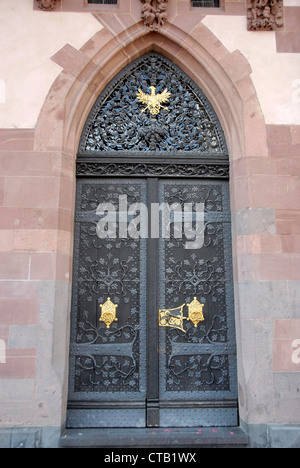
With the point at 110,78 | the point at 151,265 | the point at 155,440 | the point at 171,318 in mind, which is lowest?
the point at 155,440

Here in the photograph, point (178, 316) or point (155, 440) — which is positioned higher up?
point (178, 316)

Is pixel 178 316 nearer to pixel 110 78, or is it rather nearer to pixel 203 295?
pixel 203 295

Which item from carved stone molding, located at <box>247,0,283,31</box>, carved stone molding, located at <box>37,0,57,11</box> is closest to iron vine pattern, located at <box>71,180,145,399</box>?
carved stone molding, located at <box>37,0,57,11</box>

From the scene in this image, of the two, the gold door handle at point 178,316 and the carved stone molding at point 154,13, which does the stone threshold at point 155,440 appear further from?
the carved stone molding at point 154,13

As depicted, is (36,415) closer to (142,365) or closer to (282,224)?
(142,365)

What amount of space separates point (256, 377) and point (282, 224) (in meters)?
1.82

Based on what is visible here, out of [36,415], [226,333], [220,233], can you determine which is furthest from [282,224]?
[36,415]

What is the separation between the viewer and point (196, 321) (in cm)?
510

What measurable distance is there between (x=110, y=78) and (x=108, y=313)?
3.18 m

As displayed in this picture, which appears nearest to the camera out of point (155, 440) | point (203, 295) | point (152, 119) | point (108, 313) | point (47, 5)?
point (155, 440)

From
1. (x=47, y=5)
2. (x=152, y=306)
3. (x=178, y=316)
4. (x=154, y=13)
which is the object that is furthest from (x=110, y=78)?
(x=178, y=316)

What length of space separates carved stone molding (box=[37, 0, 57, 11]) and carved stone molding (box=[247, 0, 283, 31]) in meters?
2.60

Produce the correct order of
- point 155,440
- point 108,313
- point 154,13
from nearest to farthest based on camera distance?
1. point 155,440
2. point 108,313
3. point 154,13

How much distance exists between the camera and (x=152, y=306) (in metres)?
5.09
